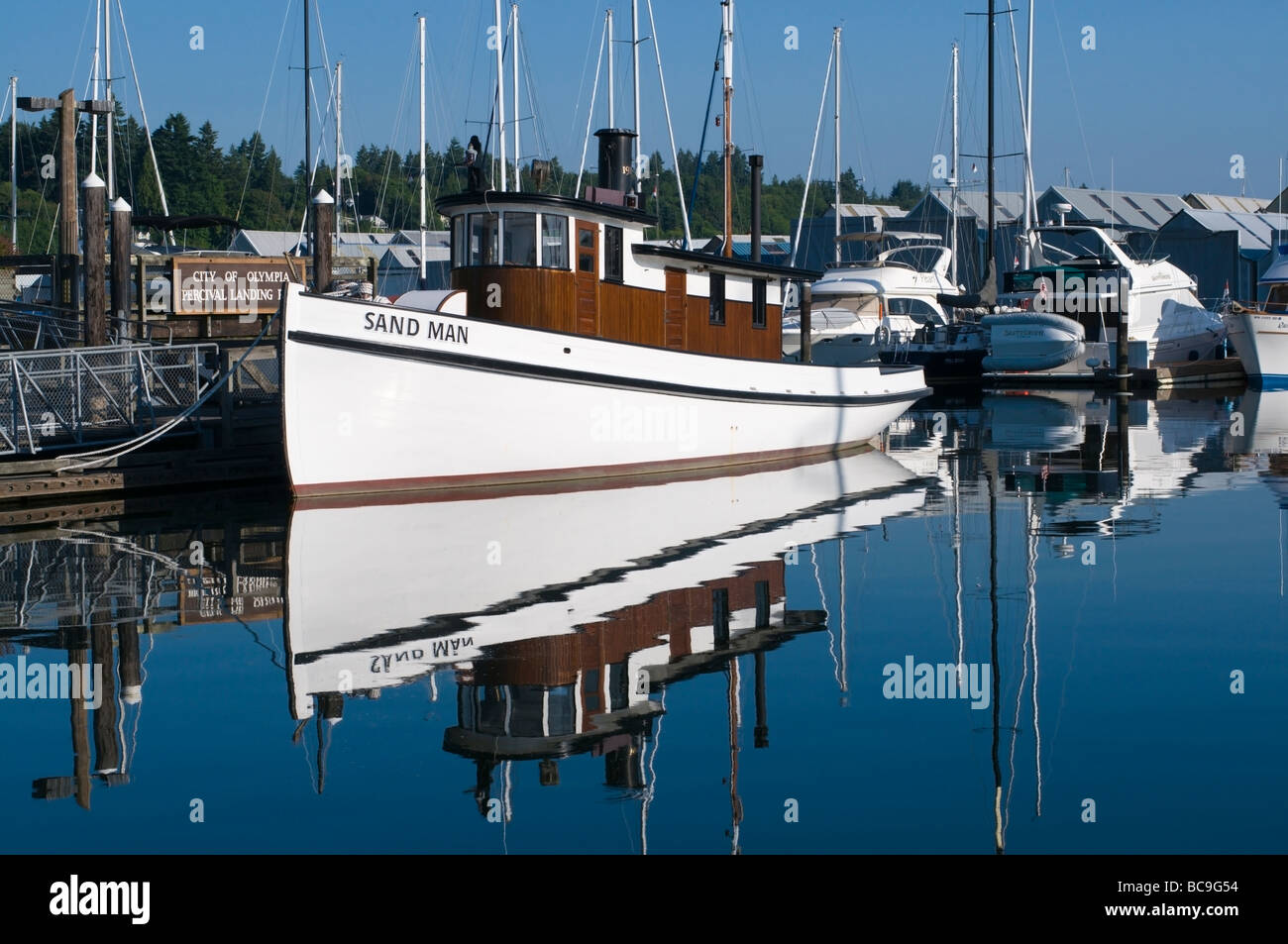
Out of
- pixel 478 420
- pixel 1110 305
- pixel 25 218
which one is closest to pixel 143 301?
pixel 478 420

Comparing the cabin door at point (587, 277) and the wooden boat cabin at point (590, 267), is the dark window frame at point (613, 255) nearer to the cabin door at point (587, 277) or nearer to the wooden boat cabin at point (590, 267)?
the wooden boat cabin at point (590, 267)

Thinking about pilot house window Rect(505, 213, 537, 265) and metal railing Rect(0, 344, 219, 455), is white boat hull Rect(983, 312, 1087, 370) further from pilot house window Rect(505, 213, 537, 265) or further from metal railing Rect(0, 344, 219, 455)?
metal railing Rect(0, 344, 219, 455)

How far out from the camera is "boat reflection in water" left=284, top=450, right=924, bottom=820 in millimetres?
8648

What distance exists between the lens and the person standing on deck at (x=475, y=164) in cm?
1992

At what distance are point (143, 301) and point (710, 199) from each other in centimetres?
14153

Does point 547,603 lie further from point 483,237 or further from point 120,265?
point 120,265

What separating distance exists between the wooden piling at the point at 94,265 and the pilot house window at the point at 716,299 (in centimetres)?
915

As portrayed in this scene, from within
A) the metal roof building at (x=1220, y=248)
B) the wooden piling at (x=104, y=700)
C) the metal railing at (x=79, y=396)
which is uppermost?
the metal roof building at (x=1220, y=248)

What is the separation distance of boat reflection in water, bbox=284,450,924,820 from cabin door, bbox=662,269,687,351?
10.6 ft

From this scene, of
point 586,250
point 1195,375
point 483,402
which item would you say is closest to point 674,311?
point 586,250

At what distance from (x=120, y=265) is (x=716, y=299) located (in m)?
9.27

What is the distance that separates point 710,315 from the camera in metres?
22.7

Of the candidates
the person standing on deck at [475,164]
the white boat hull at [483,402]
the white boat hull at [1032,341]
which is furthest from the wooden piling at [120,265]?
the white boat hull at [1032,341]
